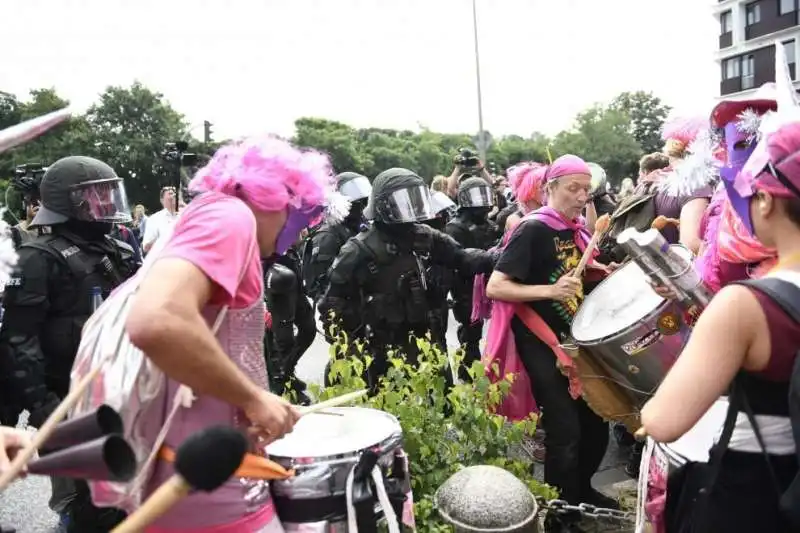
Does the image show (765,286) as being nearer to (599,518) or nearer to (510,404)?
(599,518)

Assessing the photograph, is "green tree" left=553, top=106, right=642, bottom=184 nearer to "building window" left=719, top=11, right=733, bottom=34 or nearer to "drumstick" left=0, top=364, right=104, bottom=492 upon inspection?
"building window" left=719, top=11, right=733, bottom=34

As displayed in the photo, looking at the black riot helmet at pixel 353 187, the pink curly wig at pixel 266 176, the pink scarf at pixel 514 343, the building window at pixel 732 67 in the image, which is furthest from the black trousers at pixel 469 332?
the building window at pixel 732 67

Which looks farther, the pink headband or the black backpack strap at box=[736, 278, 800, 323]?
the pink headband

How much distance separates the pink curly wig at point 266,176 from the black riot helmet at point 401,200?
106 inches

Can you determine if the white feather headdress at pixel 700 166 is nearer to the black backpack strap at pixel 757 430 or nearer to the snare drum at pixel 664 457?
the snare drum at pixel 664 457

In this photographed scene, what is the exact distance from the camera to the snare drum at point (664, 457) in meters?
2.22

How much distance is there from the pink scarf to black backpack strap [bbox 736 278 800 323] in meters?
2.19

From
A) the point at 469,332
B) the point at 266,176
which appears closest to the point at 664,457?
the point at 266,176

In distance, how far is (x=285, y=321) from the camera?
20.6ft

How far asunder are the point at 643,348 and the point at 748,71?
48.3m

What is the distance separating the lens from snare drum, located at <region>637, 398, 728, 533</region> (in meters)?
2.22

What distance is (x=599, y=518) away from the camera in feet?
11.7

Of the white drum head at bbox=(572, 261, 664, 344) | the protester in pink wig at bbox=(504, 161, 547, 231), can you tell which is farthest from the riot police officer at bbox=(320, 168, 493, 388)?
the white drum head at bbox=(572, 261, 664, 344)

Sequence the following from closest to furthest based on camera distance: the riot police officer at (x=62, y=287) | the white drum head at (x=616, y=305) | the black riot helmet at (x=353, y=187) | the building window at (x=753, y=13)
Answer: the white drum head at (x=616, y=305), the riot police officer at (x=62, y=287), the black riot helmet at (x=353, y=187), the building window at (x=753, y=13)
